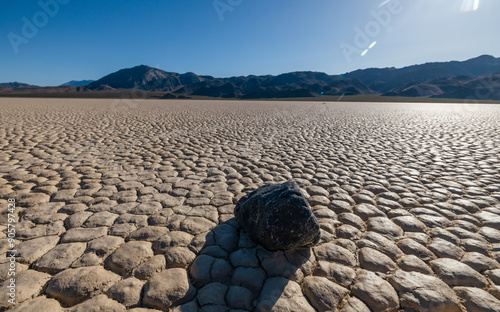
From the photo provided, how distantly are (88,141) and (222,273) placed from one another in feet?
19.3

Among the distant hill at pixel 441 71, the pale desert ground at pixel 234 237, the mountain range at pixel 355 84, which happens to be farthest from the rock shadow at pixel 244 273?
the distant hill at pixel 441 71

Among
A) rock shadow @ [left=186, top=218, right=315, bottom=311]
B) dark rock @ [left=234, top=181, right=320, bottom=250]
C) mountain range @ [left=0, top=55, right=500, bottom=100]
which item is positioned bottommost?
rock shadow @ [left=186, top=218, right=315, bottom=311]

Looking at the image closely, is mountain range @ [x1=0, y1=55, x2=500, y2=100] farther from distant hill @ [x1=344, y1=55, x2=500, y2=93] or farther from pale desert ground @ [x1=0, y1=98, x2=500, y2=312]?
pale desert ground @ [x1=0, y1=98, x2=500, y2=312]

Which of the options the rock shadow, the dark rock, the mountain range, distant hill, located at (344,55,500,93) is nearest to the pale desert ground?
the rock shadow

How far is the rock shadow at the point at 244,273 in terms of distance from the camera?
4.93ft

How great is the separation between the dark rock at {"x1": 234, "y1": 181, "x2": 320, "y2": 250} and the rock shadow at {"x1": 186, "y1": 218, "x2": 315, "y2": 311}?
0.11 meters

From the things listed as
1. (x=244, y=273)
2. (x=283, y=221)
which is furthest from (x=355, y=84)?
(x=244, y=273)

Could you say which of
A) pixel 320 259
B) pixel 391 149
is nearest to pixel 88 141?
pixel 320 259

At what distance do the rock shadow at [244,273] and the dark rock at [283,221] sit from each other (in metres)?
0.11

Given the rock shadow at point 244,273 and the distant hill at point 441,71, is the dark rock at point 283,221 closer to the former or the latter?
the rock shadow at point 244,273

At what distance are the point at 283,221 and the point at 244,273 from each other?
0.49 metres

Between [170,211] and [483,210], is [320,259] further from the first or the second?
[483,210]

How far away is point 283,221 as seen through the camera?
192 centimetres

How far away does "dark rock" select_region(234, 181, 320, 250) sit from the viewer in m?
1.89
